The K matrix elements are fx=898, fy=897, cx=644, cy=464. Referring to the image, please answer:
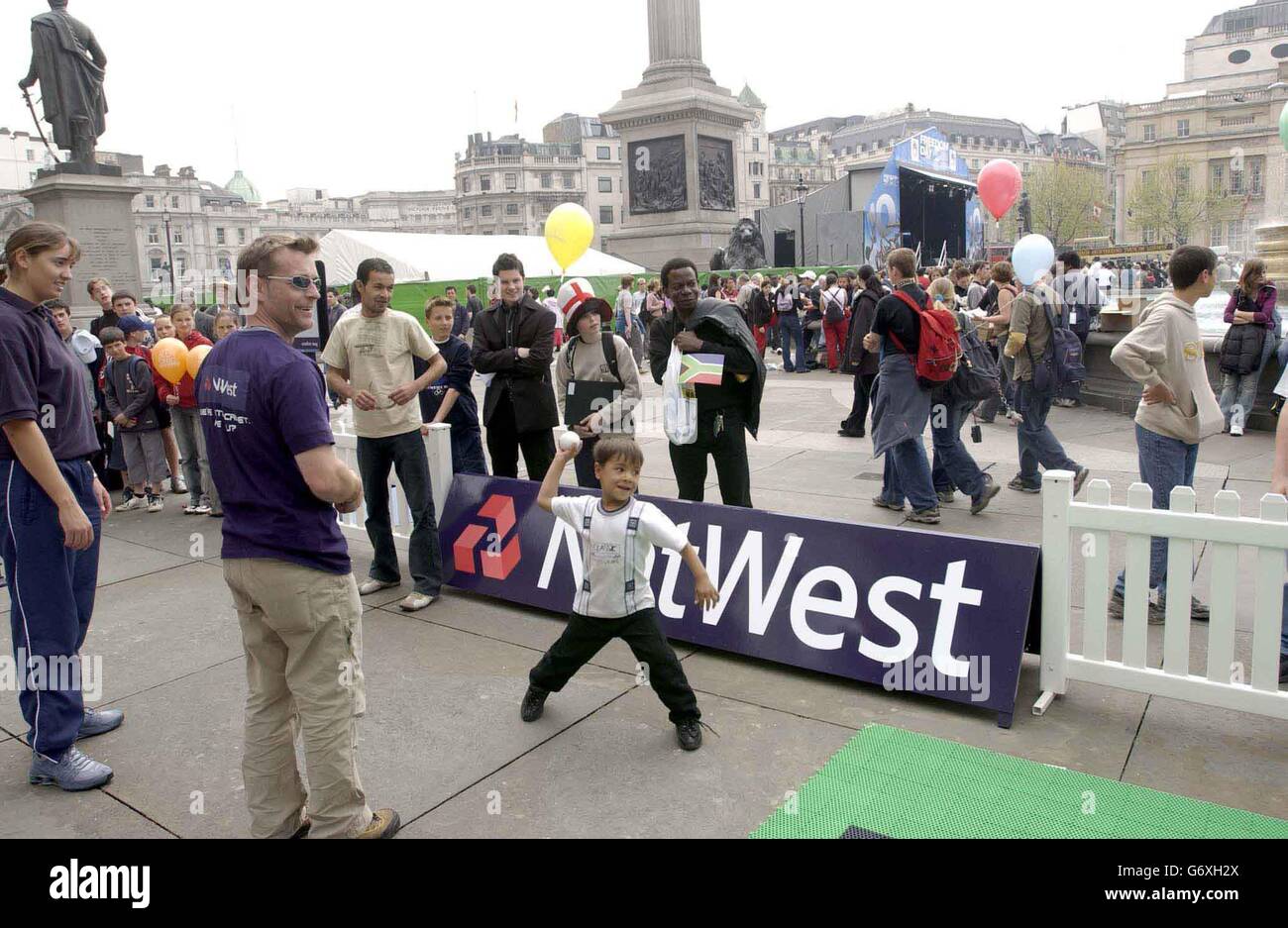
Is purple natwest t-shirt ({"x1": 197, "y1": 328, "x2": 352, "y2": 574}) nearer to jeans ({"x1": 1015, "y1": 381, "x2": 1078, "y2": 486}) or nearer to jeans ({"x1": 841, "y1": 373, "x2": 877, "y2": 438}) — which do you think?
jeans ({"x1": 1015, "y1": 381, "x2": 1078, "y2": 486})

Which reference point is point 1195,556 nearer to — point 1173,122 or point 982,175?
point 982,175

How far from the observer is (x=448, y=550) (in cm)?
627

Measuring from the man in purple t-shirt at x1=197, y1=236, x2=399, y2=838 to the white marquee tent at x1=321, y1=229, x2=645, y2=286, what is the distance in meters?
26.8

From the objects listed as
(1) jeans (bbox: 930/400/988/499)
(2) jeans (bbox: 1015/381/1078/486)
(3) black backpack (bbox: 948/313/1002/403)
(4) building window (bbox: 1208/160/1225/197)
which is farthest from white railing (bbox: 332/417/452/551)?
(4) building window (bbox: 1208/160/1225/197)

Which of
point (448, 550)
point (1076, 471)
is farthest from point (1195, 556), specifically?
point (448, 550)

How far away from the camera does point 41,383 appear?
3748mm

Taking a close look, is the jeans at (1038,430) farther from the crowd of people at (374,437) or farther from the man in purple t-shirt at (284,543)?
the man in purple t-shirt at (284,543)

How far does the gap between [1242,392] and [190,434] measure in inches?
461

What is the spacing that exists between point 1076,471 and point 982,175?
1112 cm

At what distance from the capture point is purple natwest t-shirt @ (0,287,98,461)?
11.6 feet

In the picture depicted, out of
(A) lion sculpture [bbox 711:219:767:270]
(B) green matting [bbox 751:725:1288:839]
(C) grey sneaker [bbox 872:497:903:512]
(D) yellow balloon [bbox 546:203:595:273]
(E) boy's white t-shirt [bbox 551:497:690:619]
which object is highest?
(A) lion sculpture [bbox 711:219:767:270]

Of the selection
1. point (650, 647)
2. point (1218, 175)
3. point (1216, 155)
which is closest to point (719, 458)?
point (650, 647)

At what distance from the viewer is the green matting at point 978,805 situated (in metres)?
3.18

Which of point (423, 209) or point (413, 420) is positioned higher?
point (423, 209)
